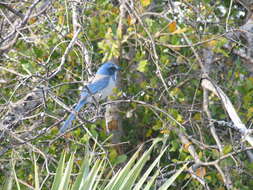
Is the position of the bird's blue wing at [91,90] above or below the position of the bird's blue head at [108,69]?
below

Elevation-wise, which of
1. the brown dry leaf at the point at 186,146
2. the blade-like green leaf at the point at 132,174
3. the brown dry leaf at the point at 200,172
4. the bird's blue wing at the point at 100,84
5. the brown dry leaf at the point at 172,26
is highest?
the brown dry leaf at the point at 172,26

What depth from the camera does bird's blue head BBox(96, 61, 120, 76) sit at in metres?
4.72

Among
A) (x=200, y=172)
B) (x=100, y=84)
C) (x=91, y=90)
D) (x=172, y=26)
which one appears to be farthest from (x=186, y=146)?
(x=100, y=84)

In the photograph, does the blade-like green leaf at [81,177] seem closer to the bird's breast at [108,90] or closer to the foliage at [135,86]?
the foliage at [135,86]

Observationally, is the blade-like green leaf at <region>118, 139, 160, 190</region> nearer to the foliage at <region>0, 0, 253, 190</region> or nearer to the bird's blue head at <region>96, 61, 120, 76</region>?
the foliage at <region>0, 0, 253, 190</region>

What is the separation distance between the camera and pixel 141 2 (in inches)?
161

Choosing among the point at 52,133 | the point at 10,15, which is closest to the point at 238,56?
the point at 52,133

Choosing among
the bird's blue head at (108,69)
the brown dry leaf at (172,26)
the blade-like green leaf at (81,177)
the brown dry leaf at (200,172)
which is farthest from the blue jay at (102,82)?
the blade-like green leaf at (81,177)

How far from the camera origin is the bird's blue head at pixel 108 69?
4.72 metres

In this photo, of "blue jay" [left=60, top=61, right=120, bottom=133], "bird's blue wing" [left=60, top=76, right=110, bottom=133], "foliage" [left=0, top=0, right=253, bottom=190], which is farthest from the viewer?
"blue jay" [left=60, top=61, right=120, bottom=133]

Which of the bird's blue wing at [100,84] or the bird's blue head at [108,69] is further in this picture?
the bird's blue wing at [100,84]

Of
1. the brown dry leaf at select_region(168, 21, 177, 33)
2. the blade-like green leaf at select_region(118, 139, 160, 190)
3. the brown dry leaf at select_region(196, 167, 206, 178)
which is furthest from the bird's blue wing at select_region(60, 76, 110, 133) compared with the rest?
the blade-like green leaf at select_region(118, 139, 160, 190)

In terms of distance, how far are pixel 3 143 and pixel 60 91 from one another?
0.60 m

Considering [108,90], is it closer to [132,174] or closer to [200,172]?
[200,172]
